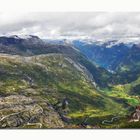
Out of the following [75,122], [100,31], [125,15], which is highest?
[125,15]

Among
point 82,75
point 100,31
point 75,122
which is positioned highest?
point 100,31

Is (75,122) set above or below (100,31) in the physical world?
below

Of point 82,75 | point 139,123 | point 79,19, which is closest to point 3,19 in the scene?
point 79,19
